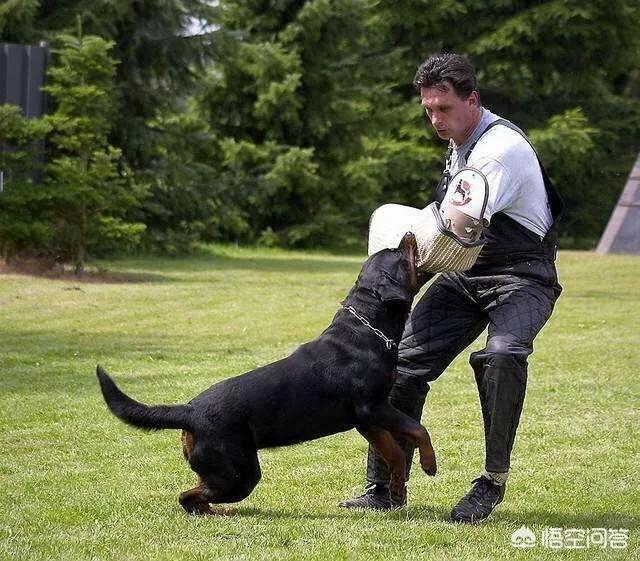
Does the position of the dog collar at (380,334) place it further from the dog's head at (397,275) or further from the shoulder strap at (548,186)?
the shoulder strap at (548,186)

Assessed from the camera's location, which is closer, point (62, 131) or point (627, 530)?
point (627, 530)

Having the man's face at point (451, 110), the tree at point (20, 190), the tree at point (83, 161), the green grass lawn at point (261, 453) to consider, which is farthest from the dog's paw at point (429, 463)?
the tree at point (83, 161)

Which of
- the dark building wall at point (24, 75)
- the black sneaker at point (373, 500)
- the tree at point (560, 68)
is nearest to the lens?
the black sneaker at point (373, 500)

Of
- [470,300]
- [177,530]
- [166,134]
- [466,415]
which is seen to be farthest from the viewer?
[166,134]

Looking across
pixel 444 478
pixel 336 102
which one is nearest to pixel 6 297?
pixel 444 478

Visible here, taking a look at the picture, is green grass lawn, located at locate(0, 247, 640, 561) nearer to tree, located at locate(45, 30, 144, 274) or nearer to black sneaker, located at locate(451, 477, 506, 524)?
black sneaker, located at locate(451, 477, 506, 524)

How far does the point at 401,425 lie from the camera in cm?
470

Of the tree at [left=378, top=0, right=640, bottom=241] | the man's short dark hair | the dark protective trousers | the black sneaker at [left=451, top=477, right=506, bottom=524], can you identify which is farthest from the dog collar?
the tree at [left=378, top=0, right=640, bottom=241]

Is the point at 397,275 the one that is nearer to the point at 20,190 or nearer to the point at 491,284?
the point at 491,284

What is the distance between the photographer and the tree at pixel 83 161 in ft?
50.5

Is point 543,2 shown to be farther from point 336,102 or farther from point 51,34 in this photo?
point 51,34

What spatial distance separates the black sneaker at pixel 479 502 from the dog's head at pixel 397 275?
854 mm

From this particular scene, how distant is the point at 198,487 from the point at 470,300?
1.41 metres

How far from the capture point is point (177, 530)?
4.63 meters
